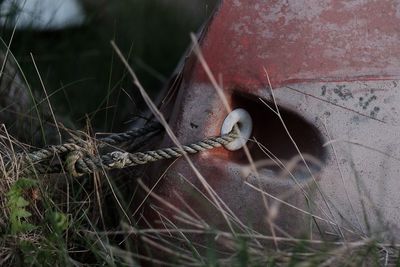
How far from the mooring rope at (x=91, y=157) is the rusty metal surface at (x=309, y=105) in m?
0.03

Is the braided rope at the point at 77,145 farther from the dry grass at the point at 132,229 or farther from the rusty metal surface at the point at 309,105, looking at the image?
the rusty metal surface at the point at 309,105

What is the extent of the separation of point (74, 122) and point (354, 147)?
916 mm

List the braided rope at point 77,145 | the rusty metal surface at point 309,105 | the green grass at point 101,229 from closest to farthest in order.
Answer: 1. the green grass at point 101,229
2. the rusty metal surface at point 309,105
3. the braided rope at point 77,145

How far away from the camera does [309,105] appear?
5.58 ft

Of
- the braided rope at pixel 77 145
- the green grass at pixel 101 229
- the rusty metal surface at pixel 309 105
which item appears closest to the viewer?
the green grass at pixel 101 229

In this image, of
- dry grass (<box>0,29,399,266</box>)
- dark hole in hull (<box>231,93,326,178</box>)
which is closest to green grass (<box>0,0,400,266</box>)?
dry grass (<box>0,29,399,266</box>)

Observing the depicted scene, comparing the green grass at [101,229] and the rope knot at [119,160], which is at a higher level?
the rope knot at [119,160]

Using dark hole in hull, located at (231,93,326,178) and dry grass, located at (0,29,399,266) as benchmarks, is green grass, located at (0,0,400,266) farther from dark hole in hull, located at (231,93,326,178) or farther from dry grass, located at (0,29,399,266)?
dark hole in hull, located at (231,93,326,178)

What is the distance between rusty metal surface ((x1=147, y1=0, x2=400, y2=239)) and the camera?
1.69 meters

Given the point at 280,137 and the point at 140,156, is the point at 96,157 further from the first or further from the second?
the point at 280,137

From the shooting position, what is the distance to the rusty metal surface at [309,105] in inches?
66.4

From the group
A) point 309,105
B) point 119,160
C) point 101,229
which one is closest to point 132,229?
point 119,160

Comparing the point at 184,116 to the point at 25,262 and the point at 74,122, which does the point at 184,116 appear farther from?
the point at 74,122

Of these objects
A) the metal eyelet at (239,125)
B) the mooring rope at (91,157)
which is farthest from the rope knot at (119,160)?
the metal eyelet at (239,125)
